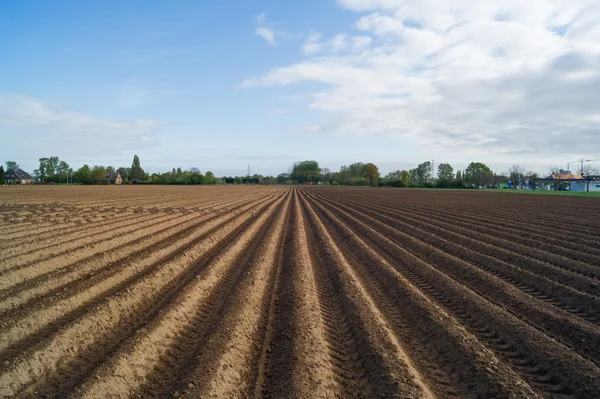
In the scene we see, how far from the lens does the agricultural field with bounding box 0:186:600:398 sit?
186 inches

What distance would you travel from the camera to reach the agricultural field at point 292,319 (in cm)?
472

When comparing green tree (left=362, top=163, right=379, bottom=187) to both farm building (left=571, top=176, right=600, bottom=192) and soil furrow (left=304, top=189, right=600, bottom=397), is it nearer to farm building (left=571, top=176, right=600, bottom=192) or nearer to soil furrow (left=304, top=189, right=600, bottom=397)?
farm building (left=571, top=176, right=600, bottom=192)

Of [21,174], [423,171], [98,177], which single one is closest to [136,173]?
[98,177]

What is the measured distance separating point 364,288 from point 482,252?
583cm

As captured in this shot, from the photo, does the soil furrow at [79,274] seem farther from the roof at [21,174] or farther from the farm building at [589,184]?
the roof at [21,174]

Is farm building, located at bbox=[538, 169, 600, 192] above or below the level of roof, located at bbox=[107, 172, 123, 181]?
below

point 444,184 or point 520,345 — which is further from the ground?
point 444,184

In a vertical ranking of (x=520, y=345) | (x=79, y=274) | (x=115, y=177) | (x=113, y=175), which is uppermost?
(x=113, y=175)

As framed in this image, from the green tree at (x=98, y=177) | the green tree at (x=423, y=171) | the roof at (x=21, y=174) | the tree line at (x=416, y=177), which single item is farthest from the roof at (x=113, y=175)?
the green tree at (x=423, y=171)

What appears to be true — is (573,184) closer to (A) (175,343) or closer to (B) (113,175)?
(A) (175,343)

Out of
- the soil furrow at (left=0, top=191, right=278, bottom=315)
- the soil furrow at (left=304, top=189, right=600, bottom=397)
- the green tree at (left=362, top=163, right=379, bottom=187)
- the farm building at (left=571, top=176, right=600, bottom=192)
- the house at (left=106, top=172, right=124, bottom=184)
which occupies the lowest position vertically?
the soil furrow at (left=304, top=189, right=600, bottom=397)

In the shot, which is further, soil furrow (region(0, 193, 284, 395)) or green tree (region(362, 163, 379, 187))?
green tree (region(362, 163, 379, 187))

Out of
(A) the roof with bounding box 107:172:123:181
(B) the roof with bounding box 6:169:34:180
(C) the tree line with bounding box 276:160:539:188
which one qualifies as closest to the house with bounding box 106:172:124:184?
(A) the roof with bounding box 107:172:123:181

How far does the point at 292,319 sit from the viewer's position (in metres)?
6.73
